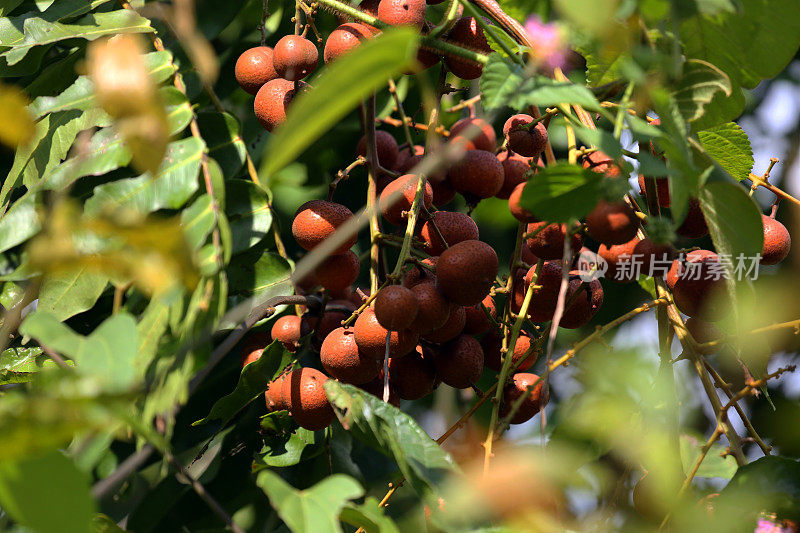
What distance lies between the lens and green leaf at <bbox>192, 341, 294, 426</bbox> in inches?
35.4

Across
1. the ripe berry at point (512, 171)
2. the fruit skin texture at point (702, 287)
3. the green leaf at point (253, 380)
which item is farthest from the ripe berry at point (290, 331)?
A: the fruit skin texture at point (702, 287)

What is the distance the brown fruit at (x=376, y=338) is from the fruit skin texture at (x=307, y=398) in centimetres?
8

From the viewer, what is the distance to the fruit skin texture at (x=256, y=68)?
0.96 m

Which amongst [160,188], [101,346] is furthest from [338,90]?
[160,188]

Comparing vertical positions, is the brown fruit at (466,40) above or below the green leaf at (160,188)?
above

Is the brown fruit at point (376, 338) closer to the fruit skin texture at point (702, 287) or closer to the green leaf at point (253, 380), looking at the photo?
the green leaf at point (253, 380)

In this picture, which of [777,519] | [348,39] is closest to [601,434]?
[777,519]

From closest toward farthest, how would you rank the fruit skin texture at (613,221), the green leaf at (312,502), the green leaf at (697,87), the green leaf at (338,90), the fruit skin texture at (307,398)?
1. the green leaf at (338,90)
2. the green leaf at (312,502)
3. the green leaf at (697,87)
4. the fruit skin texture at (613,221)
5. the fruit skin texture at (307,398)

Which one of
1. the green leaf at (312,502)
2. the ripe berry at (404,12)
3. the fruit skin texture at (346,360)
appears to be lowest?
the fruit skin texture at (346,360)

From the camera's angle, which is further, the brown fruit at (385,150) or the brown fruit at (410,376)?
the brown fruit at (385,150)

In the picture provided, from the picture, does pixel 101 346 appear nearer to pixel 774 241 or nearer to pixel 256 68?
pixel 256 68

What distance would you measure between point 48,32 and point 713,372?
85 centimetres

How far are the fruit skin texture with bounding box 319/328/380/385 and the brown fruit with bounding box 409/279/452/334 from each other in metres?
0.07

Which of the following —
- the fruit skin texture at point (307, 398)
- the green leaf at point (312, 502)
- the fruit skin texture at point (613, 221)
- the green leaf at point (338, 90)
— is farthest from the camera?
the fruit skin texture at point (307, 398)
